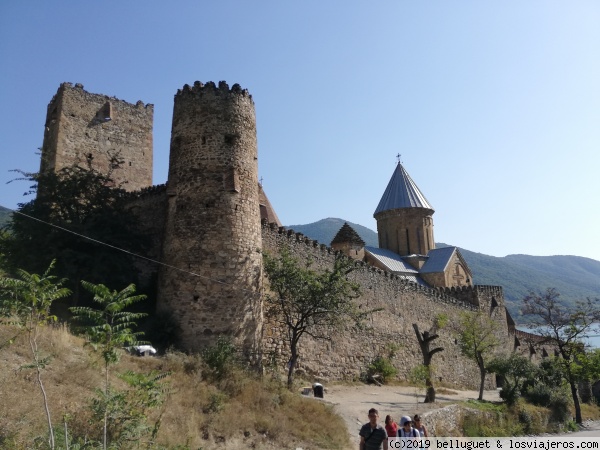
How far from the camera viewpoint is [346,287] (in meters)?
17.1

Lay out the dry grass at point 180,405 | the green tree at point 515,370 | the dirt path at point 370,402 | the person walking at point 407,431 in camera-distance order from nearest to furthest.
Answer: the dry grass at point 180,405 → the person walking at point 407,431 → the dirt path at point 370,402 → the green tree at point 515,370

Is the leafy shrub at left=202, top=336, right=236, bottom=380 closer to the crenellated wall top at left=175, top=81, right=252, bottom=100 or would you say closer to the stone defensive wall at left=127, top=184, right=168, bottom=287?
the stone defensive wall at left=127, top=184, right=168, bottom=287

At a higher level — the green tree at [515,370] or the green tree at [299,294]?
the green tree at [299,294]

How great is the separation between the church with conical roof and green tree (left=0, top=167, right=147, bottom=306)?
24951 millimetres

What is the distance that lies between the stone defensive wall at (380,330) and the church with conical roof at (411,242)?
3.96 m

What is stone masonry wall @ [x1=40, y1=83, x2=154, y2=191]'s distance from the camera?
2328 centimetres

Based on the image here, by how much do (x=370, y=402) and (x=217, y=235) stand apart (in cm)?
774

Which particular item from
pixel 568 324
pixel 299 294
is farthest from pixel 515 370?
pixel 299 294

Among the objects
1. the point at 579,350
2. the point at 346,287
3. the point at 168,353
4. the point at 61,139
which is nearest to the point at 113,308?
the point at 168,353

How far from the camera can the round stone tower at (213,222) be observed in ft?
46.8

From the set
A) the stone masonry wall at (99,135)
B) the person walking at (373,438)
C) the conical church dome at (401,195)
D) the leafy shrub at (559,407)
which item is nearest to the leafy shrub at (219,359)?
the person walking at (373,438)

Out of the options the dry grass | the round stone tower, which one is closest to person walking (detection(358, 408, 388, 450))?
the dry grass

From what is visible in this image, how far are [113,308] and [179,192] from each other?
787cm

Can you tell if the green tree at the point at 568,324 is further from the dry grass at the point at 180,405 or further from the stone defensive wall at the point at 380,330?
the dry grass at the point at 180,405
